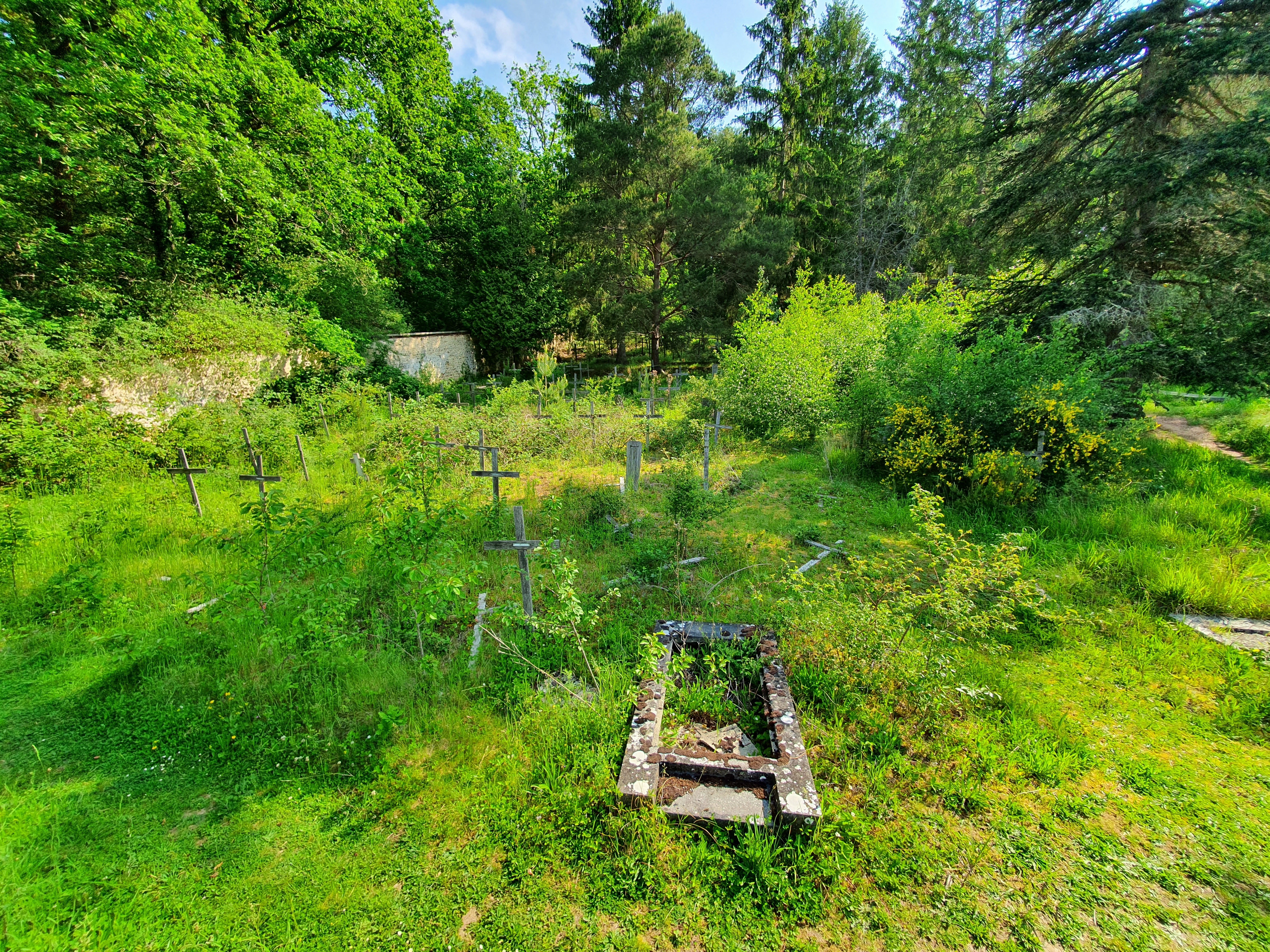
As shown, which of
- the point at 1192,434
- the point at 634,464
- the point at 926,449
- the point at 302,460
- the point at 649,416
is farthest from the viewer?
the point at 649,416

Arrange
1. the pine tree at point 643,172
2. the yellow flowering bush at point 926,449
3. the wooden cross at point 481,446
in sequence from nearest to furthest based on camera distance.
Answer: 1. the yellow flowering bush at point 926,449
2. the wooden cross at point 481,446
3. the pine tree at point 643,172

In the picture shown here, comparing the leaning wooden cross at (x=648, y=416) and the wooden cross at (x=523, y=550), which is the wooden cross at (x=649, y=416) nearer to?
the leaning wooden cross at (x=648, y=416)

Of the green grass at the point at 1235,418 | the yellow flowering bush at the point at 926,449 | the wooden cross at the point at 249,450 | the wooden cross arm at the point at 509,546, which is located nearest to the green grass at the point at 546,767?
the wooden cross arm at the point at 509,546

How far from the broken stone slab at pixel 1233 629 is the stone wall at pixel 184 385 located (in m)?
15.1

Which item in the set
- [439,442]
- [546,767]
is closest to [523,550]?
[546,767]

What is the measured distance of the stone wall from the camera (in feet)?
27.8

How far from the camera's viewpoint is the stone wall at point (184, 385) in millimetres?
8477

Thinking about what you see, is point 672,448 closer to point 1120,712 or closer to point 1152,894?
point 1120,712

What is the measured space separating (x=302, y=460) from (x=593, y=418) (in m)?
6.10

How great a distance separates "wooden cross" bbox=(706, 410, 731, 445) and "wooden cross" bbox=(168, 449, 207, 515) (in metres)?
8.70

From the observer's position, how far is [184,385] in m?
9.45

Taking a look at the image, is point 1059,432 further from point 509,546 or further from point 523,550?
point 509,546

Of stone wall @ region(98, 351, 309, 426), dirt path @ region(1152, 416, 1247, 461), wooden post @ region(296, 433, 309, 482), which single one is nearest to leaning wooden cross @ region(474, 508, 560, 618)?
wooden post @ region(296, 433, 309, 482)

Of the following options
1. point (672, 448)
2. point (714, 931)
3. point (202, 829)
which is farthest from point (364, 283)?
point (714, 931)
